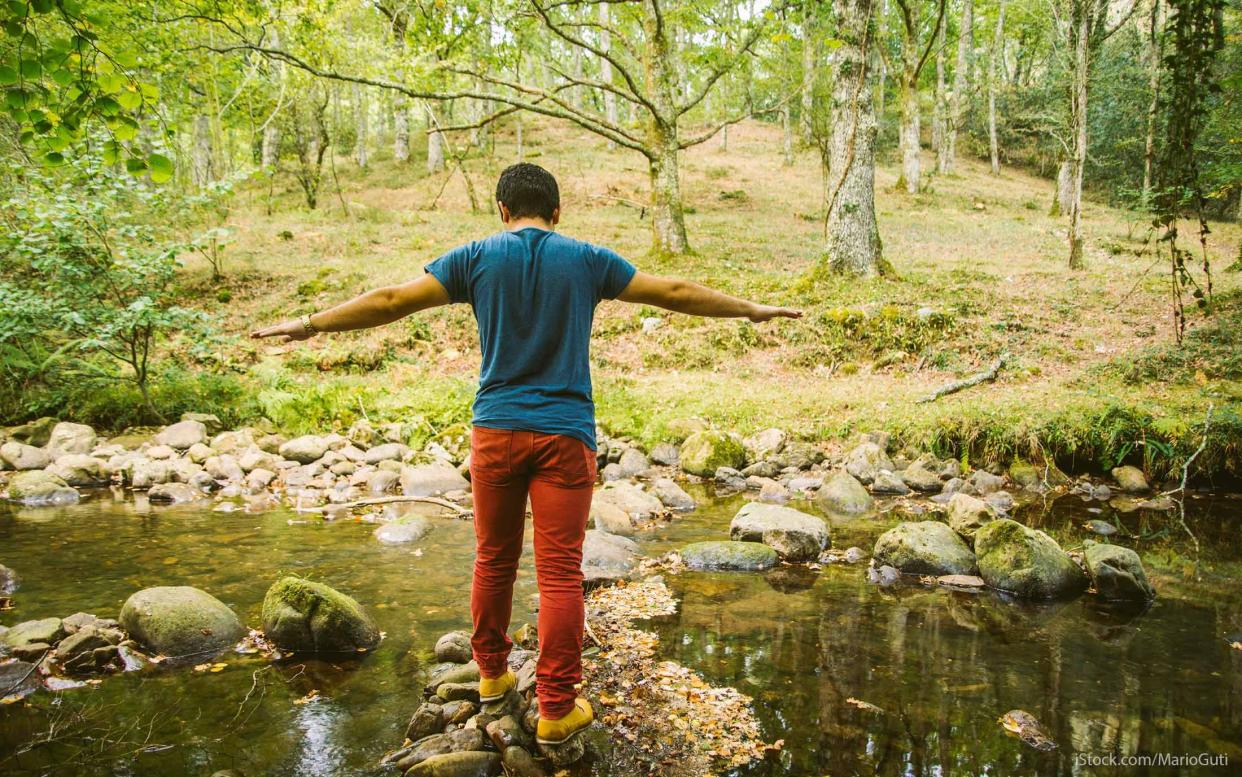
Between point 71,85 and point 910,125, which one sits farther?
point 910,125

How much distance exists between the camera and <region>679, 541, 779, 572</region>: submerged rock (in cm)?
552

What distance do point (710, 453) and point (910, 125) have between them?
21.8 m

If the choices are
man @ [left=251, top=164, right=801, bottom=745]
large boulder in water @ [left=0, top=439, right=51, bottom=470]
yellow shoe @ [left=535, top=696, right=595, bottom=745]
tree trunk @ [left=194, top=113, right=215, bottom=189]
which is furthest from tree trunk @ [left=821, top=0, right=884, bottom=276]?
tree trunk @ [left=194, top=113, right=215, bottom=189]

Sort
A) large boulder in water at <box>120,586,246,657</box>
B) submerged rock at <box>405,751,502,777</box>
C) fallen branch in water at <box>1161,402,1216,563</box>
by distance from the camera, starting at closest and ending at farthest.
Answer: submerged rock at <box>405,751,502,777</box> → large boulder in water at <box>120,586,246,657</box> → fallen branch in water at <box>1161,402,1216,563</box>

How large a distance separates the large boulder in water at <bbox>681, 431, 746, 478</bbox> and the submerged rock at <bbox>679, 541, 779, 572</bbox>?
2.90m

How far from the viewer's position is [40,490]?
298 inches

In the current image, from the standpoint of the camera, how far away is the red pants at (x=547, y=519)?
276 centimetres

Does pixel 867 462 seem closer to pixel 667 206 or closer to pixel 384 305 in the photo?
pixel 384 305

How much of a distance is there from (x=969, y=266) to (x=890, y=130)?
88.3ft

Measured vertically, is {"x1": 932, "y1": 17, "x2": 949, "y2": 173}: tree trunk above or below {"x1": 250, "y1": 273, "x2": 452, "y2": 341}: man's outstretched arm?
above

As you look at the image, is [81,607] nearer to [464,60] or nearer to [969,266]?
[464,60]

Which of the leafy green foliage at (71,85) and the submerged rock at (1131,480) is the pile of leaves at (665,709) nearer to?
the leafy green foliage at (71,85)

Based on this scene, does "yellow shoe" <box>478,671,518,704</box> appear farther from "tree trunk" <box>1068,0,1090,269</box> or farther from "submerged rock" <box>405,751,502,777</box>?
"tree trunk" <box>1068,0,1090,269</box>

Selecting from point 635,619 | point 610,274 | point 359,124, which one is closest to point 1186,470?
point 635,619
